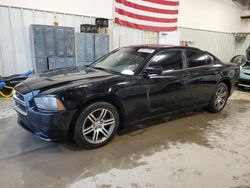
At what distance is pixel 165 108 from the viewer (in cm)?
321

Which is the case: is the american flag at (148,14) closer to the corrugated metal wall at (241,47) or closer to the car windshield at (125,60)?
the car windshield at (125,60)

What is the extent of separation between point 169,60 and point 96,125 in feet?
4.91

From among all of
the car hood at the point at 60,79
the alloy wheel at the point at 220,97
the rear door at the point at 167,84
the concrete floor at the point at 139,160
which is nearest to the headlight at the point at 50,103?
the car hood at the point at 60,79

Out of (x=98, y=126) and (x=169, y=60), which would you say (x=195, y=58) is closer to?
(x=169, y=60)

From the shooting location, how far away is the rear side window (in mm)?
3518

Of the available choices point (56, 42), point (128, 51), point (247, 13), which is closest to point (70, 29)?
point (56, 42)

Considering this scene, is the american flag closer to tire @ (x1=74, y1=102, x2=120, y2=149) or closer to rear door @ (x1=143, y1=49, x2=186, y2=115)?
rear door @ (x1=143, y1=49, x2=186, y2=115)

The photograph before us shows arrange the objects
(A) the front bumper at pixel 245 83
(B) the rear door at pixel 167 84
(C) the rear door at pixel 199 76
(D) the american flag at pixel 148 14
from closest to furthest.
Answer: (B) the rear door at pixel 167 84 → (C) the rear door at pixel 199 76 → (A) the front bumper at pixel 245 83 → (D) the american flag at pixel 148 14

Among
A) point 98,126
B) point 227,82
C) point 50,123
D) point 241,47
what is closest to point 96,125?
point 98,126

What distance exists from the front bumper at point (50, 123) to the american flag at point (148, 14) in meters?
5.27

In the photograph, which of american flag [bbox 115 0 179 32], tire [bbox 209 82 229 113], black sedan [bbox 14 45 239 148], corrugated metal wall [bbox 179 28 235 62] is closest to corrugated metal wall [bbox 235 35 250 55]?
corrugated metal wall [bbox 179 28 235 62]

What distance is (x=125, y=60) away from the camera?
127 inches

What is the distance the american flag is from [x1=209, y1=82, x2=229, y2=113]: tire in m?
4.17

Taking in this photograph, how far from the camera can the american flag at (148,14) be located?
22.8 feet
